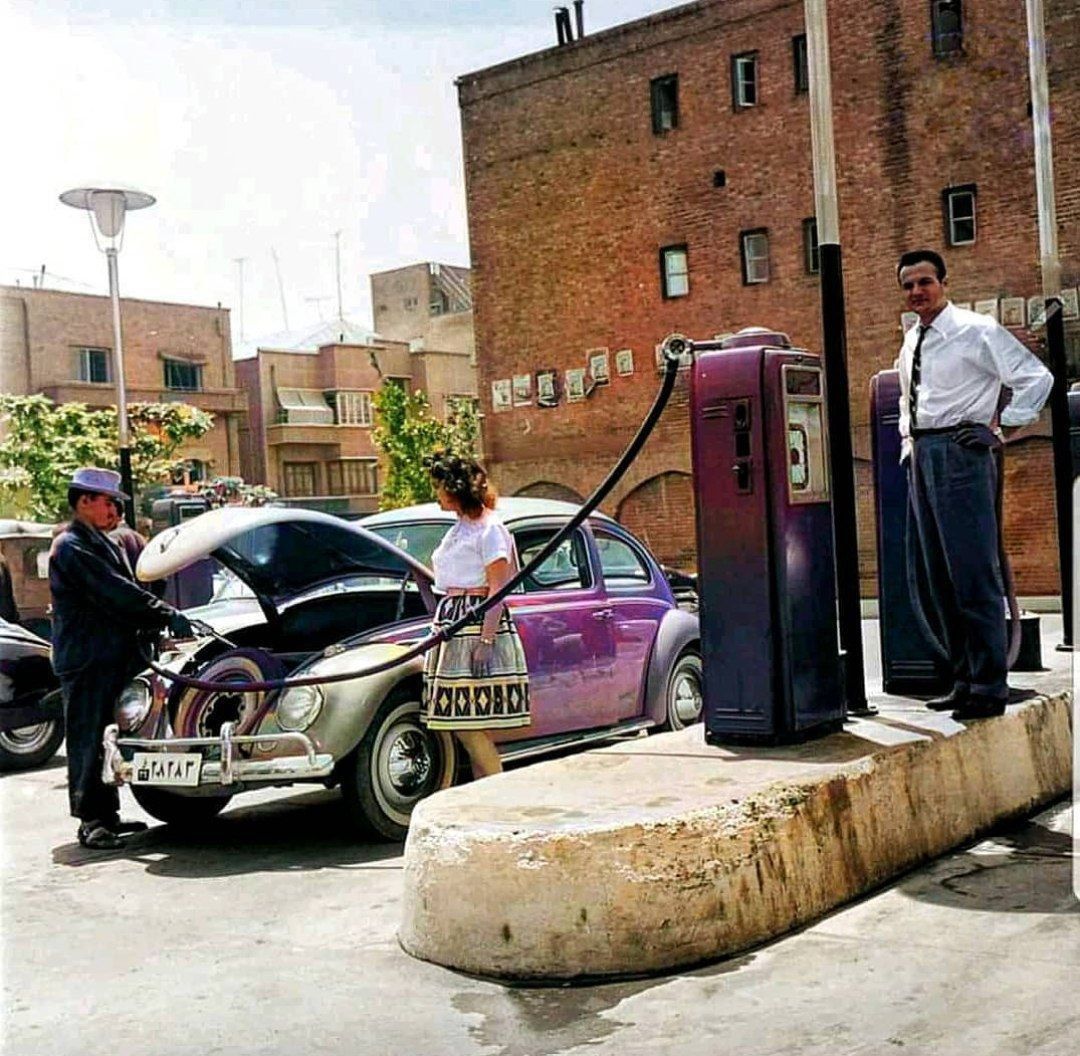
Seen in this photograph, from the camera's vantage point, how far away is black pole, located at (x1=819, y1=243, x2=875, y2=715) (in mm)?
6688

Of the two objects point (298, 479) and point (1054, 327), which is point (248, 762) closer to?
point (1054, 327)

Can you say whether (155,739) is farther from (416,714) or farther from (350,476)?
(350,476)

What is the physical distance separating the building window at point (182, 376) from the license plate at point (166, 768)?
147 ft

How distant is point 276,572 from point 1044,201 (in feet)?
25.0

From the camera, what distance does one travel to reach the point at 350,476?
61594 mm

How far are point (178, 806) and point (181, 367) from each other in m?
45.3

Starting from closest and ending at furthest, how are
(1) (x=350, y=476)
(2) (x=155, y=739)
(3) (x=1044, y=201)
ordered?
1. (2) (x=155, y=739)
2. (3) (x=1044, y=201)
3. (1) (x=350, y=476)

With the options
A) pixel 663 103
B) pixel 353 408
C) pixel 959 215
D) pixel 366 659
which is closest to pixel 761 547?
pixel 366 659

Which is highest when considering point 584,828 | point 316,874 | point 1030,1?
point 1030,1

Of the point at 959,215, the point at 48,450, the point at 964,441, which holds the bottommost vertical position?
the point at 964,441

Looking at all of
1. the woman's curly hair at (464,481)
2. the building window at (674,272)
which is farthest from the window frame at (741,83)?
the woman's curly hair at (464,481)

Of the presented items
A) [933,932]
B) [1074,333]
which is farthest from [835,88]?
[933,932]

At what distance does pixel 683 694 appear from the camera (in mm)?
9438

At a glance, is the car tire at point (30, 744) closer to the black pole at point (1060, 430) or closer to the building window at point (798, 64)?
the black pole at point (1060, 430)
